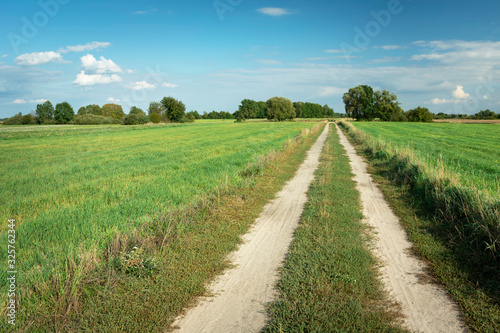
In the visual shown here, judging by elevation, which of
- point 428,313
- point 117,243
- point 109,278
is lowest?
point 428,313

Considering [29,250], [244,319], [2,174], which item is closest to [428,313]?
[244,319]

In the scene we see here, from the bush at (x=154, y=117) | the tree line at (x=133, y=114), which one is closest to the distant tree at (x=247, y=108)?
the tree line at (x=133, y=114)

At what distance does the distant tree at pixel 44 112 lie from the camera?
86.7m

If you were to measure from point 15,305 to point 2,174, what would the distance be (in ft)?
43.3

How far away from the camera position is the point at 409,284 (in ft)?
14.6

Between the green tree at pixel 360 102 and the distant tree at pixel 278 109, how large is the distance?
78.7ft

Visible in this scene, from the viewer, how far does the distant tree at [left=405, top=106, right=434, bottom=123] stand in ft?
343

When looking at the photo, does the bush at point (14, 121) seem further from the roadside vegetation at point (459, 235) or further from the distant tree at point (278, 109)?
the roadside vegetation at point (459, 235)

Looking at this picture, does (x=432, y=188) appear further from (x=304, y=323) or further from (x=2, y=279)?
(x=2, y=279)

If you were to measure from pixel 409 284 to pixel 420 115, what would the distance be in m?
121

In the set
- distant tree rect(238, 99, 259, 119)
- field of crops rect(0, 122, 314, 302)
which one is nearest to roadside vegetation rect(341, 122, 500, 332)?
field of crops rect(0, 122, 314, 302)

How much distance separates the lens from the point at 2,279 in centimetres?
401

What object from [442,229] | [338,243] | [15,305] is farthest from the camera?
[442,229]

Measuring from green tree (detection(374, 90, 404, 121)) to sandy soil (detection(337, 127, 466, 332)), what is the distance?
361 ft
